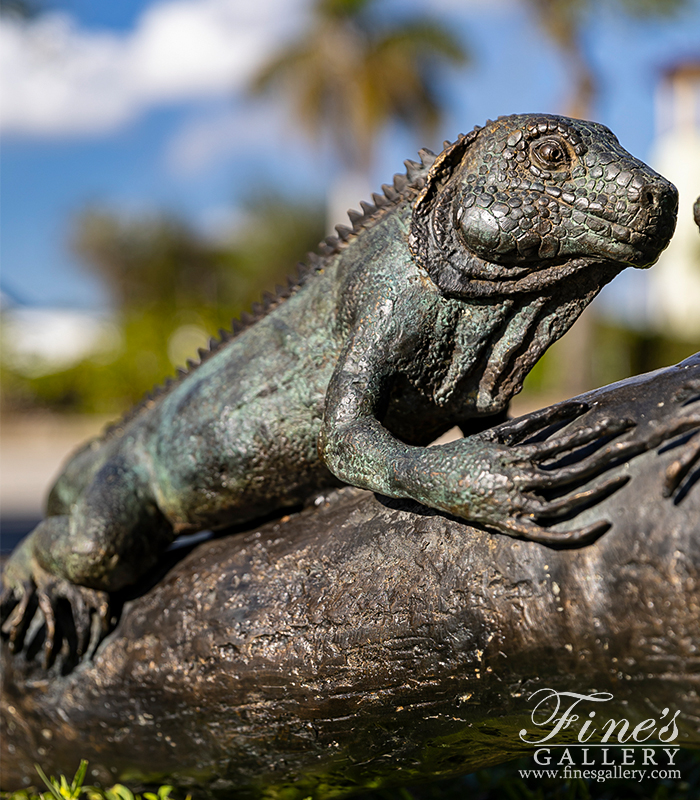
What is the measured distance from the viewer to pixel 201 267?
3831cm

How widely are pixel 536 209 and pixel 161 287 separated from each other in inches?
1464

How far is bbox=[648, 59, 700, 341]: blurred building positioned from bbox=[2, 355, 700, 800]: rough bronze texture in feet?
77.3

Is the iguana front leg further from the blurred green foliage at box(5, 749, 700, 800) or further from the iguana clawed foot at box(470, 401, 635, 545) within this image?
the blurred green foliage at box(5, 749, 700, 800)

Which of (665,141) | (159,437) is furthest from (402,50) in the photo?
(159,437)

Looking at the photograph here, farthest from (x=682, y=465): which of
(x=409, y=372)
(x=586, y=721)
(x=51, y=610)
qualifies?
(x=51, y=610)

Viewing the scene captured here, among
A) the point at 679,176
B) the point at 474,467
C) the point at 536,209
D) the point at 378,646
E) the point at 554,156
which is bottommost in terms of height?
the point at 378,646

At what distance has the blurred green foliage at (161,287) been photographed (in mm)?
19797

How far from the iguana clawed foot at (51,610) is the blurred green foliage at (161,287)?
15704mm

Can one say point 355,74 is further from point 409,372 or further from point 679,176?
point 409,372

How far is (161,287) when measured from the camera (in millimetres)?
38219

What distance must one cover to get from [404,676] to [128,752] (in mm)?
1203

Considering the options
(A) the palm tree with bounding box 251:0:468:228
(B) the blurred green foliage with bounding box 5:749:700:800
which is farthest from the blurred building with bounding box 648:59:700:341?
(B) the blurred green foliage with bounding box 5:749:700:800

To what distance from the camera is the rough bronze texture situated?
2.04 metres

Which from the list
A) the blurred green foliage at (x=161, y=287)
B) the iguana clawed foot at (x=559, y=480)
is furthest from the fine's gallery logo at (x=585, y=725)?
the blurred green foliage at (x=161, y=287)
